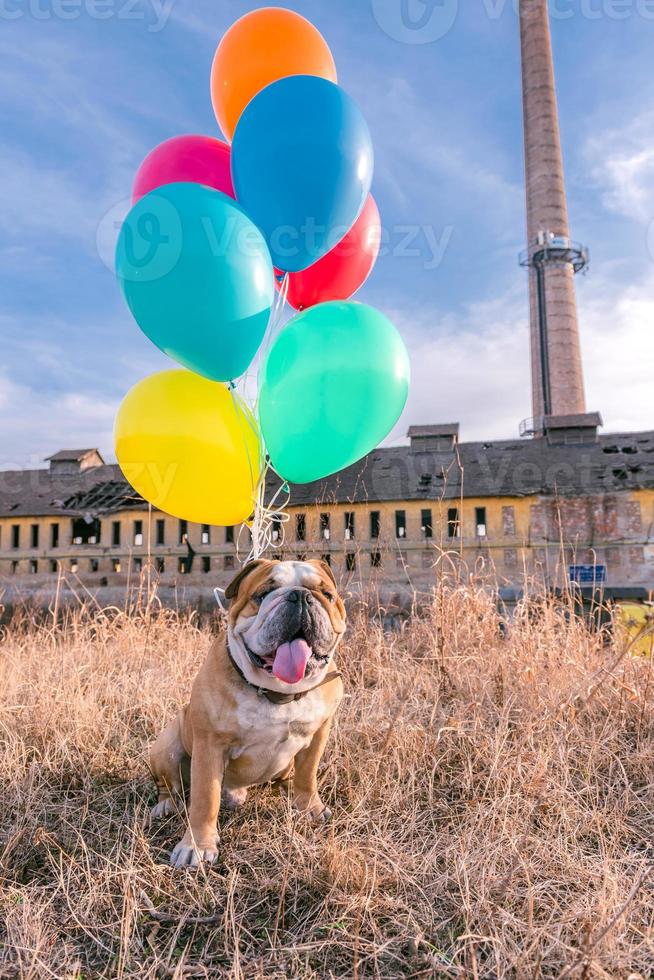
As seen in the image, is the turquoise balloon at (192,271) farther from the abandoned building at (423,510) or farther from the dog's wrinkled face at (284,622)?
the abandoned building at (423,510)

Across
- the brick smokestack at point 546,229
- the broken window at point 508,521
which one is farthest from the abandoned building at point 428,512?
the brick smokestack at point 546,229

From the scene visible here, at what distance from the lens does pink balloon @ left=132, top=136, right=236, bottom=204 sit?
364 cm

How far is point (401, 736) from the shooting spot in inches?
125

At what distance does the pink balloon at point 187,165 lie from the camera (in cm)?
364

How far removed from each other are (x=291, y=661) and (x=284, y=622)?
0.13 metres

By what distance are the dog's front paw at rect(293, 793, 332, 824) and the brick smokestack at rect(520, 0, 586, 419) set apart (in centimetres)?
3433

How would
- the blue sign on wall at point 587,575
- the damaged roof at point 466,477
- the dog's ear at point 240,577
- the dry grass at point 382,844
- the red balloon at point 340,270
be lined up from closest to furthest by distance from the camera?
the dry grass at point 382,844
the dog's ear at point 240,577
the red balloon at point 340,270
the blue sign on wall at point 587,575
the damaged roof at point 466,477

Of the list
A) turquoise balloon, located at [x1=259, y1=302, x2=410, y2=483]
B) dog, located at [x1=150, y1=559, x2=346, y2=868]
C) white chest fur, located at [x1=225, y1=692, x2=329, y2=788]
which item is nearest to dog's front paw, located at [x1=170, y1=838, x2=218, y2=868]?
dog, located at [x1=150, y1=559, x2=346, y2=868]

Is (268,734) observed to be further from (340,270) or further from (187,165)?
(187,165)

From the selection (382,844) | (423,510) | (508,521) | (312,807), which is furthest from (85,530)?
(382,844)

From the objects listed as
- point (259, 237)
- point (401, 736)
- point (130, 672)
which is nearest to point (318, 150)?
point (259, 237)

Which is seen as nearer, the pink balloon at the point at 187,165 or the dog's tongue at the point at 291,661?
the dog's tongue at the point at 291,661

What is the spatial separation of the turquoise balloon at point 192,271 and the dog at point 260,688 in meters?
1.29

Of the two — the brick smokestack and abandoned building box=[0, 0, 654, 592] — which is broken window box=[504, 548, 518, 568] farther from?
the brick smokestack
